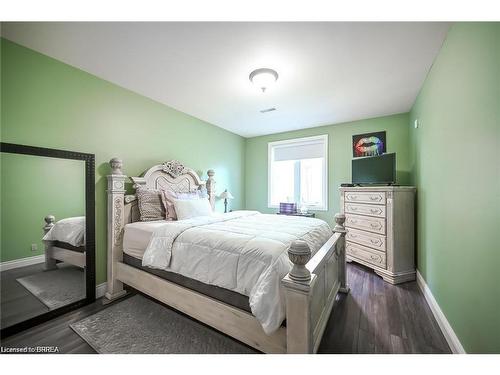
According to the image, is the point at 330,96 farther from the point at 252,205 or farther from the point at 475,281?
the point at 252,205

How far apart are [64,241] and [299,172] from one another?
382 centimetres

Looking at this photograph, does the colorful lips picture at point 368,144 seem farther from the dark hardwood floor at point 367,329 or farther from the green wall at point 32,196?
the green wall at point 32,196

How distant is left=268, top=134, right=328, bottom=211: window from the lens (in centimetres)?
395

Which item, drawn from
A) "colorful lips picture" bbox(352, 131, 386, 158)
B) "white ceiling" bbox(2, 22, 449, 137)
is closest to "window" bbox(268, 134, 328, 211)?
"colorful lips picture" bbox(352, 131, 386, 158)

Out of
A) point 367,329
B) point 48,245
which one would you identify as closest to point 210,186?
point 48,245

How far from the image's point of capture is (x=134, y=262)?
6.96ft

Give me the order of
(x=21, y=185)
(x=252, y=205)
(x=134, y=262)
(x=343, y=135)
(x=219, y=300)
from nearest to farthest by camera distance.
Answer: (x=219, y=300)
(x=21, y=185)
(x=134, y=262)
(x=343, y=135)
(x=252, y=205)

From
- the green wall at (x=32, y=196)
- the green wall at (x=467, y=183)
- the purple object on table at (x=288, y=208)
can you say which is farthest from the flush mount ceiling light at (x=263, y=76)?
the purple object on table at (x=288, y=208)

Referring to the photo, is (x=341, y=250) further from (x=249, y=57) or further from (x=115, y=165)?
(x=115, y=165)

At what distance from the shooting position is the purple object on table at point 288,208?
400 centimetres

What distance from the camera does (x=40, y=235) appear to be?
1.82 m

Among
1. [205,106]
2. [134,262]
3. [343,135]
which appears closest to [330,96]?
[343,135]
